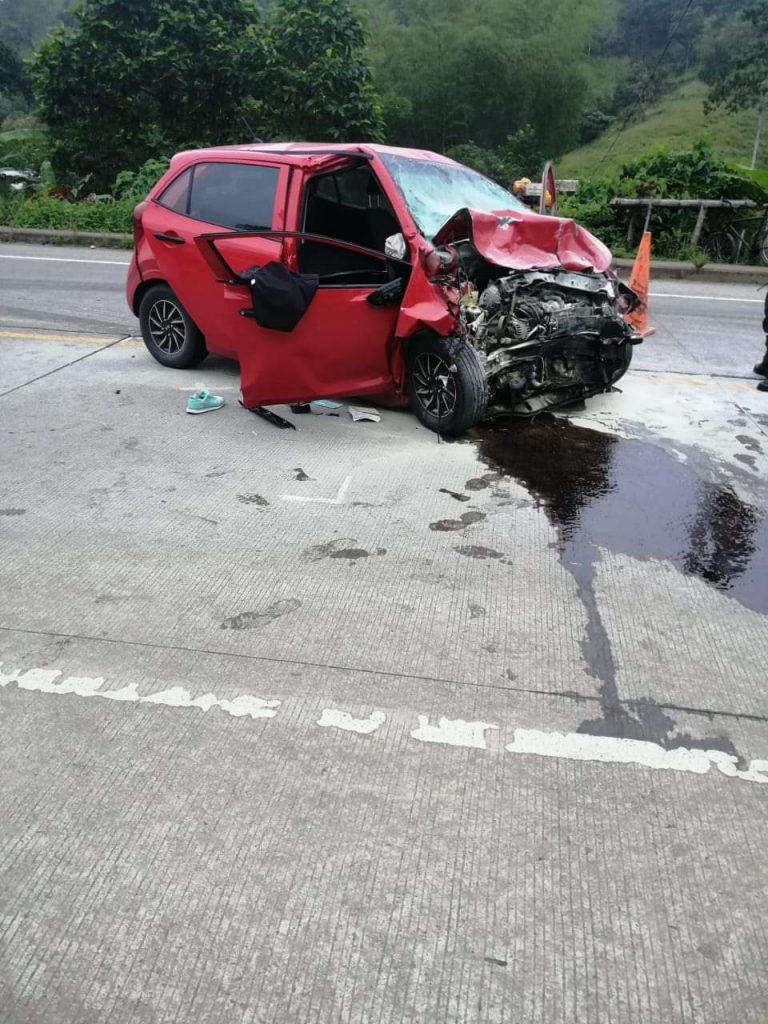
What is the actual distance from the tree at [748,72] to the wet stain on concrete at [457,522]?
52.1 metres

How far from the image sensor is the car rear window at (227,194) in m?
6.36

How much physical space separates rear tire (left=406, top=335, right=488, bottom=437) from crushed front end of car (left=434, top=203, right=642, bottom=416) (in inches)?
4.4

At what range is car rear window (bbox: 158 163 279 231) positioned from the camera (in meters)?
6.36

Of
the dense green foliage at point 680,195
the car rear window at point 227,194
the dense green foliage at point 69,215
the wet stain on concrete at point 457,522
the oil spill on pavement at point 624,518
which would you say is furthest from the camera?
the dense green foliage at point 69,215

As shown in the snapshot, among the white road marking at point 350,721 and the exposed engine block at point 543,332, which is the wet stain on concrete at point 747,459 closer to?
the exposed engine block at point 543,332

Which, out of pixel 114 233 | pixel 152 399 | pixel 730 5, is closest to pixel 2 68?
pixel 114 233

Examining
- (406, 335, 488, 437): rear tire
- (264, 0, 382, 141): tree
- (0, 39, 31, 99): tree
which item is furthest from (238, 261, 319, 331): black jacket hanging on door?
(0, 39, 31, 99): tree

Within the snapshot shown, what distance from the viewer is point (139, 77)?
19469mm

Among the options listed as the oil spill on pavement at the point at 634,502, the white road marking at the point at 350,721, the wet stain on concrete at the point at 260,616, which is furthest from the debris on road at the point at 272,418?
the white road marking at the point at 350,721

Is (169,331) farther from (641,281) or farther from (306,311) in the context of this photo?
(641,281)

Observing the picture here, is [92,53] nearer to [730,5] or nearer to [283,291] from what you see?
[283,291]

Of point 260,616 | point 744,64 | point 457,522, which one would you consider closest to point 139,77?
point 457,522

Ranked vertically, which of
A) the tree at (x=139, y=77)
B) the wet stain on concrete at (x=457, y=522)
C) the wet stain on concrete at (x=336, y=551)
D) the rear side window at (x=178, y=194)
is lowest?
the wet stain on concrete at (x=336, y=551)

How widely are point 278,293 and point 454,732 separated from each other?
348cm
